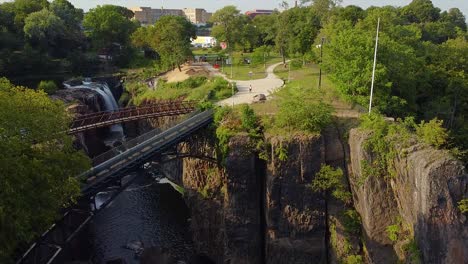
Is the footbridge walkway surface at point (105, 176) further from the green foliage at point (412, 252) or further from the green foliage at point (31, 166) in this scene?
the green foliage at point (412, 252)

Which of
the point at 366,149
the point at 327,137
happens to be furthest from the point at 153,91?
the point at 366,149

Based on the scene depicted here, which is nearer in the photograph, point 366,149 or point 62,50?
point 366,149

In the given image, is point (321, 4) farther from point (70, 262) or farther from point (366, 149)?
point (70, 262)

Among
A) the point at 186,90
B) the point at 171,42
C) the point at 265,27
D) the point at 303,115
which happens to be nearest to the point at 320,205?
the point at 303,115

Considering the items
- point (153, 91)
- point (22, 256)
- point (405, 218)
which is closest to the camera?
point (22, 256)

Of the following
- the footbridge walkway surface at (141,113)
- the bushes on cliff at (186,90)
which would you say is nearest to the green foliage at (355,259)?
the footbridge walkway surface at (141,113)

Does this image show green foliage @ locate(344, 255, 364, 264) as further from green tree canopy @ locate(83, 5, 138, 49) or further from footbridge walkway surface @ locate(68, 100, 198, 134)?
green tree canopy @ locate(83, 5, 138, 49)
